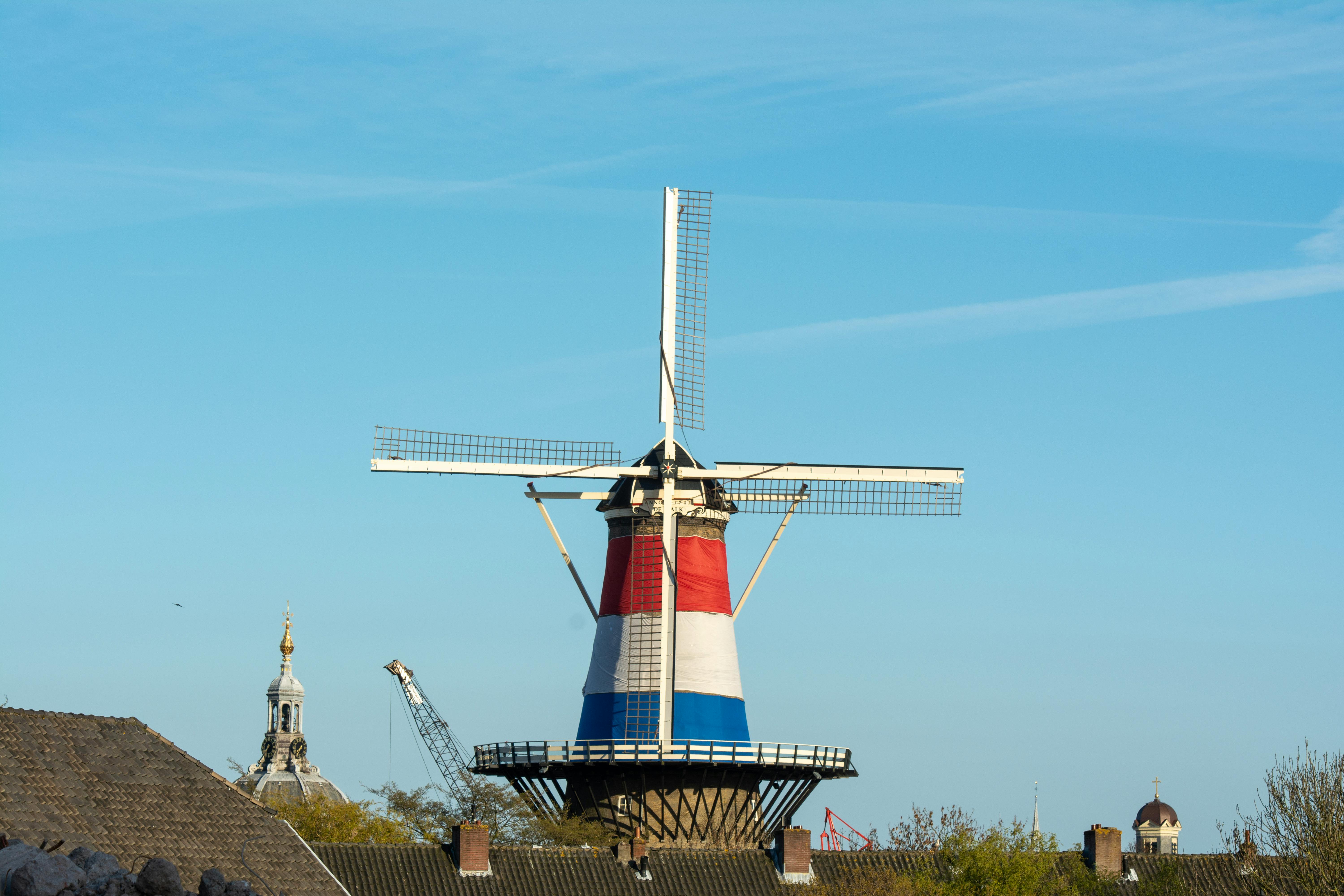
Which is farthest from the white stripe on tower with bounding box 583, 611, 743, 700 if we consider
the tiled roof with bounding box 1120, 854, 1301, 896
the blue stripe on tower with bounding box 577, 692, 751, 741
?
the tiled roof with bounding box 1120, 854, 1301, 896

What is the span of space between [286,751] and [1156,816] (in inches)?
2585

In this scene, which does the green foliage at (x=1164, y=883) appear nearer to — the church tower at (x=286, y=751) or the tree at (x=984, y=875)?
the tree at (x=984, y=875)

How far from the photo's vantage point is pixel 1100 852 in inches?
2030

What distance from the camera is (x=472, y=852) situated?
1816 inches

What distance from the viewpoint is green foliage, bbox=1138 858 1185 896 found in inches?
1941

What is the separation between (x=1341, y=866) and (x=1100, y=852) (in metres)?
8.80

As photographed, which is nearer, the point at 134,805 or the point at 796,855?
the point at 134,805

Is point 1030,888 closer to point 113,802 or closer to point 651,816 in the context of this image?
point 651,816

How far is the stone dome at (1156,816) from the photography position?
147 meters

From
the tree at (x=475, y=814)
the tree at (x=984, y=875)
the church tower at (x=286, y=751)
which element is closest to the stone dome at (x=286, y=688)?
the church tower at (x=286, y=751)

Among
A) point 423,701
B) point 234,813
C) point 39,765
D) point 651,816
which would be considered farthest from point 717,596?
point 423,701

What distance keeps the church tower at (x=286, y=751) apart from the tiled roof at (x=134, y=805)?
7134 cm

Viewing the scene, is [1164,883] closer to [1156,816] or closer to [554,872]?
[554,872]

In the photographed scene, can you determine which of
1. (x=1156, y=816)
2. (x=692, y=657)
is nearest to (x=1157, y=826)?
(x=1156, y=816)
